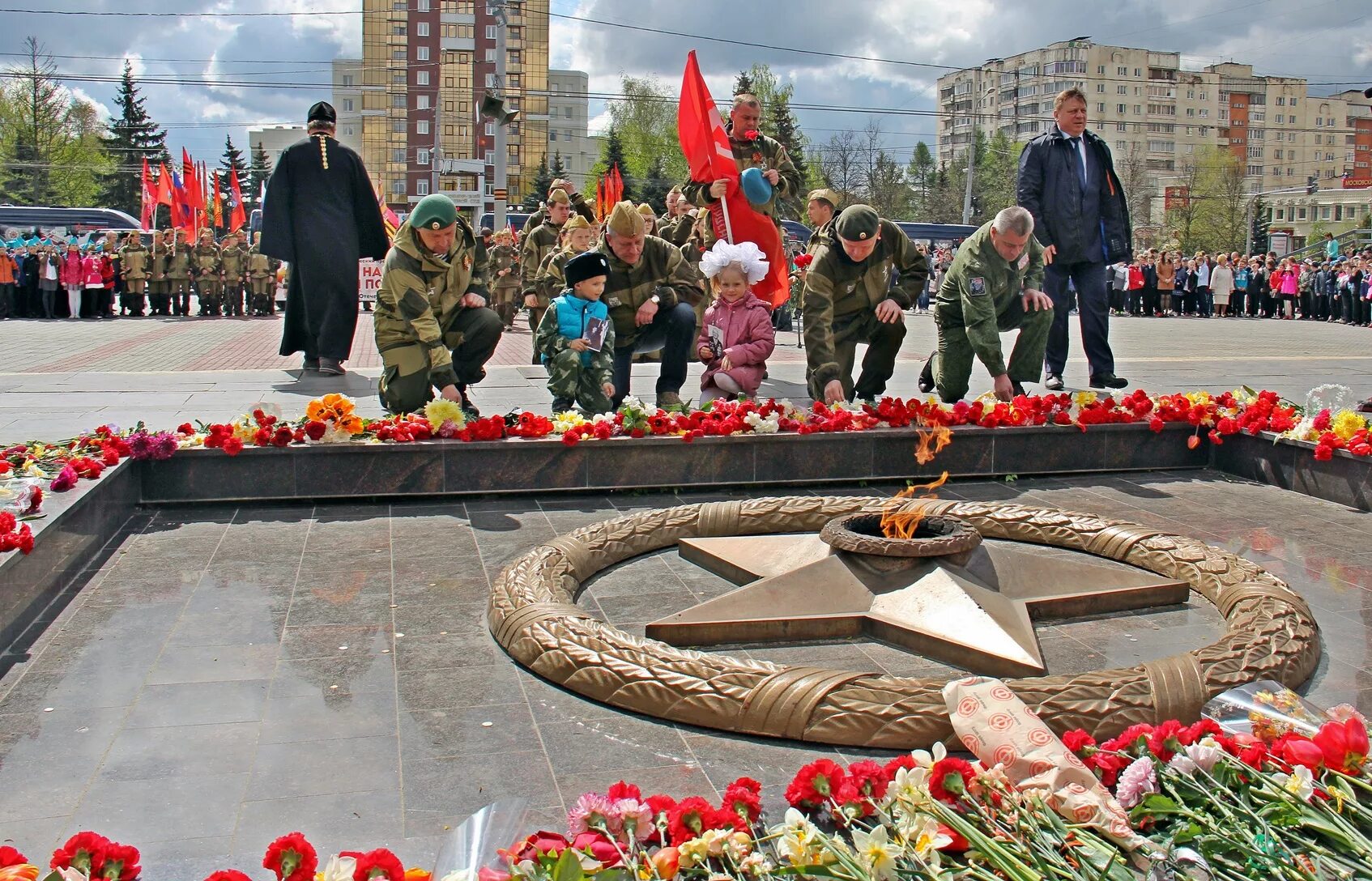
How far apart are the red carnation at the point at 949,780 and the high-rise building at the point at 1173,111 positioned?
102 metres

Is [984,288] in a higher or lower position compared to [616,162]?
lower

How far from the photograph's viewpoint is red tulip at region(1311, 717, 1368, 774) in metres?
2.40

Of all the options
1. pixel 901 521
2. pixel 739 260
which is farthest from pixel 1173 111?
pixel 901 521

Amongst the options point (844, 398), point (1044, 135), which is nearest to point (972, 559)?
point (844, 398)

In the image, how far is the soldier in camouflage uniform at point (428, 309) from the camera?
7.05 meters

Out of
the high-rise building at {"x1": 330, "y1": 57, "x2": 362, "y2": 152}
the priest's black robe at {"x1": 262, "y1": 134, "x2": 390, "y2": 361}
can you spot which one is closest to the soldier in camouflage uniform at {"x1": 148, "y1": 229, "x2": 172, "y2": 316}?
the priest's black robe at {"x1": 262, "y1": 134, "x2": 390, "y2": 361}

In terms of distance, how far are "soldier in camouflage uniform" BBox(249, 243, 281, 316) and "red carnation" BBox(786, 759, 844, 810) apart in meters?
22.1

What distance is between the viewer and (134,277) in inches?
872

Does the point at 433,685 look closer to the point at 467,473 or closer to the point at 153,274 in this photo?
the point at 467,473

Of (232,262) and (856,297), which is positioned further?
(232,262)

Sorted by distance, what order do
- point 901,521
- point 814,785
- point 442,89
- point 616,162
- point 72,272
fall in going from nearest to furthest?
point 814,785 < point 901,521 < point 72,272 < point 616,162 < point 442,89

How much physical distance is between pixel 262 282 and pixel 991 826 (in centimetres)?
2270

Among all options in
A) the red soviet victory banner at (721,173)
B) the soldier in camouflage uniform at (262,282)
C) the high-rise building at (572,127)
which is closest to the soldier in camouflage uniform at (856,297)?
the red soviet victory banner at (721,173)

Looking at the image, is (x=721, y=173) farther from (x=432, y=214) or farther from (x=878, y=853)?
(x=878, y=853)
